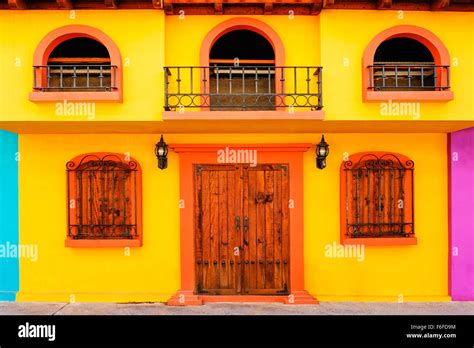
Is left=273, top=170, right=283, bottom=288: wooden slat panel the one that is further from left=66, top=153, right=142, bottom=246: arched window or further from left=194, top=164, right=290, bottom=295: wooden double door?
left=66, top=153, right=142, bottom=246: arched window

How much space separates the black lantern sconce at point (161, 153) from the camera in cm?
726

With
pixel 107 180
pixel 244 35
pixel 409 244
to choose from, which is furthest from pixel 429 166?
pixel 107 180

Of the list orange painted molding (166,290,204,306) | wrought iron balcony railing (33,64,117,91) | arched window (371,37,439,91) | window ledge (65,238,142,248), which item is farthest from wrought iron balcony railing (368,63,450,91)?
window ledge (65,238,142,248)

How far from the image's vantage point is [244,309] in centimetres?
709

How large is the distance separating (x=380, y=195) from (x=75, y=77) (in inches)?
221

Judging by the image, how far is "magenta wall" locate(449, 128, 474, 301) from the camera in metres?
7.52

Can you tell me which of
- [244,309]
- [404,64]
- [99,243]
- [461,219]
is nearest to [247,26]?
[404,64]

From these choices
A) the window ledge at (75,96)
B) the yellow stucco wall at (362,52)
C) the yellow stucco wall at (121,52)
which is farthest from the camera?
the yellow stucco wall at (362,52)

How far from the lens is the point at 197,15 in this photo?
6934 millimetres

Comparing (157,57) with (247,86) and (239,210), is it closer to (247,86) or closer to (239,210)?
(247,86)

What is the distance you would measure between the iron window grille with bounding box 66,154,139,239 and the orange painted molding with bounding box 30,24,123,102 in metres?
1.46

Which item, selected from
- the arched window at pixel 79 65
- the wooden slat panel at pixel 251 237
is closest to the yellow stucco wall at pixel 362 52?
the wooden slat panel at pixel 251 237

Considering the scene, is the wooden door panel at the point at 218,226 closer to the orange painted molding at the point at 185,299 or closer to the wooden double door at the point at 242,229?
the wooden double door at the point at 242,229

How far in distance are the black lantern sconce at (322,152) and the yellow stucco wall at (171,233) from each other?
0.16 metres
